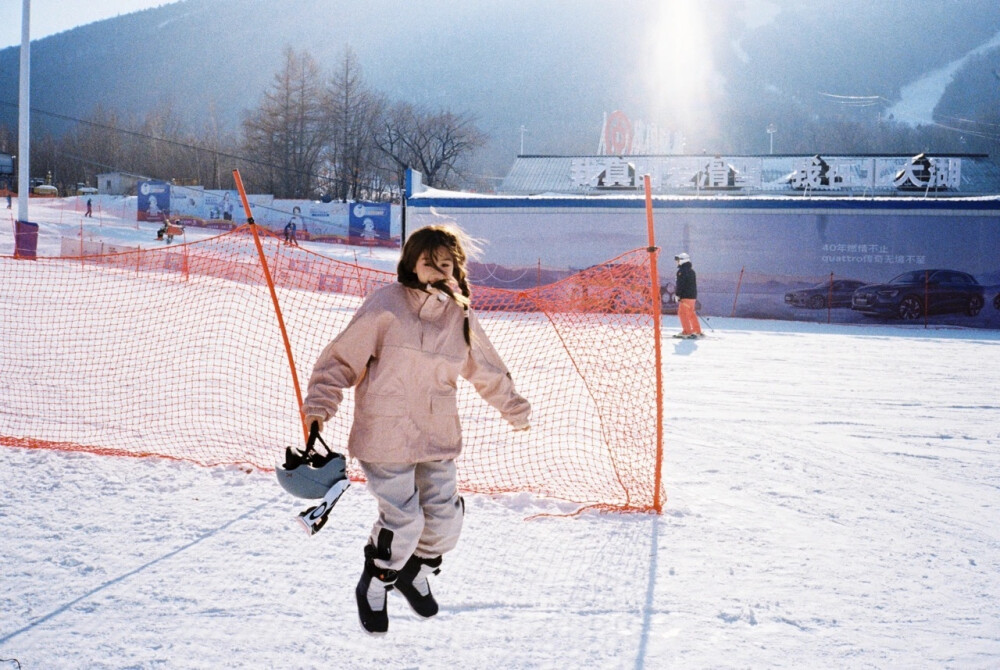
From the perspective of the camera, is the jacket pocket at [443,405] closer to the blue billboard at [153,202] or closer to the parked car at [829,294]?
the parked car at [829,294]

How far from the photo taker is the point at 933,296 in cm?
2094

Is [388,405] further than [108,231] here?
No

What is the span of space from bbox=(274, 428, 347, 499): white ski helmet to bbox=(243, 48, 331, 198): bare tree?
2832 inches

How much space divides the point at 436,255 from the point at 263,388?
6023 millimetres

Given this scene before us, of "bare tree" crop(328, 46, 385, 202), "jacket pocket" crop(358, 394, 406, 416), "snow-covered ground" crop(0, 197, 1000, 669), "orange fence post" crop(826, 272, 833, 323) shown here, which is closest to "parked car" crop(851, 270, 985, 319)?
"orange fence post" crop(826, 272, 833, 323)

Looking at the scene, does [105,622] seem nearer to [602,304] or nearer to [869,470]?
[602,304]

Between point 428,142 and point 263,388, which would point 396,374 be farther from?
point 428,142

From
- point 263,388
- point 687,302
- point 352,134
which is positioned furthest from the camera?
point 352,134

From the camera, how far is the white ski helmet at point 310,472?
3.21 metres

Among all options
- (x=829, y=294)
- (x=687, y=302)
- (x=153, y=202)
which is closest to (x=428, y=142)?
(x=153, y=202)

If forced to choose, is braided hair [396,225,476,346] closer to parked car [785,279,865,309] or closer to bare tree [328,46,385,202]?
parked car [785,279,865,309]

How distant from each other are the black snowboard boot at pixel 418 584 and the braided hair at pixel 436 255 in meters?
1.00

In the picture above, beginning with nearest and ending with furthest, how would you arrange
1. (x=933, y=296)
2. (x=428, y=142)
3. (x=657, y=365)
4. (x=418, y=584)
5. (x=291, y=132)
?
(x=418, y=584), (x=657, y=365), (x=933, y=296), (x=428, y=142), (x=291, y=132)

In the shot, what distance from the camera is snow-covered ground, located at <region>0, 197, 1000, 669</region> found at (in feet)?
10.8
